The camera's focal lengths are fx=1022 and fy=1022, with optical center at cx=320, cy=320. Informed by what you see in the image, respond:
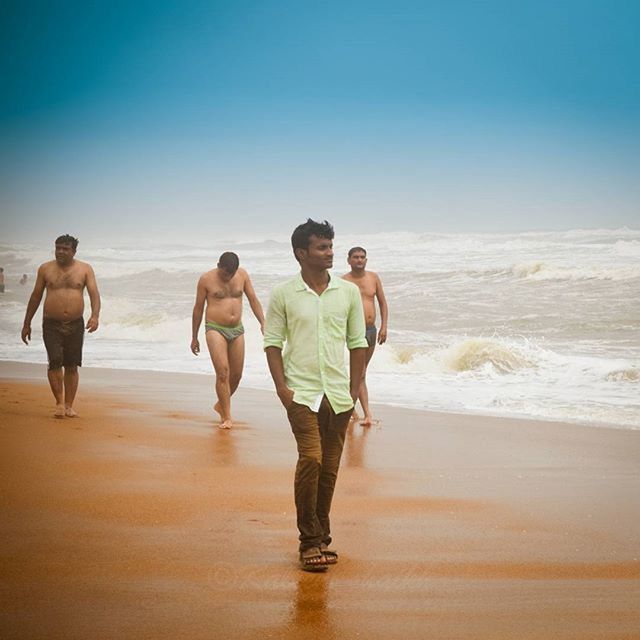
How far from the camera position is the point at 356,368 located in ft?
16.4

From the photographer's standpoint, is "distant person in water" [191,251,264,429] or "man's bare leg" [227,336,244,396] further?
"man's bare leg" [227,336,244,396]

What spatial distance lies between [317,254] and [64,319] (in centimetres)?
532

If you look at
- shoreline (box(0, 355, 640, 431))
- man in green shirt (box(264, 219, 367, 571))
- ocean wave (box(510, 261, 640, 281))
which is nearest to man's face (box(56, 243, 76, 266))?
shoreline (box(0, 355, 640, 431))

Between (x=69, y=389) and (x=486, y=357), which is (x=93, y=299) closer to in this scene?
(x=69, y=389)

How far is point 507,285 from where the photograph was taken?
35.7 meters

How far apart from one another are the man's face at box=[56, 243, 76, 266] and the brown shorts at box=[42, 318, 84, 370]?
0.56 metres

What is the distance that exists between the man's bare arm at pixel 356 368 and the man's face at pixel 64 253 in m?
5.23

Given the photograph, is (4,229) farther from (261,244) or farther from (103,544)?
(103,544)

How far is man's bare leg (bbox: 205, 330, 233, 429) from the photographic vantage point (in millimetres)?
9477

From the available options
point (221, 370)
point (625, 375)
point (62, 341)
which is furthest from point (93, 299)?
point (625, 375)

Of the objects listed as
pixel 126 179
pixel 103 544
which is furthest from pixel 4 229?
pixel 103 544

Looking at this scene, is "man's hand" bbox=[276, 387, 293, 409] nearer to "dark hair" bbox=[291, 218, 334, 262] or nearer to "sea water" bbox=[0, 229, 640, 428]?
"dark hair" bbox=[291, 218, 334, 262]

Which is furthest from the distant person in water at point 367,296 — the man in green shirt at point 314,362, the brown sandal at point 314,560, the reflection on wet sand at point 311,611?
the reflection on wet sand at point 311,611

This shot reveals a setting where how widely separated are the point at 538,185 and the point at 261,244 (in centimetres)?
1824
